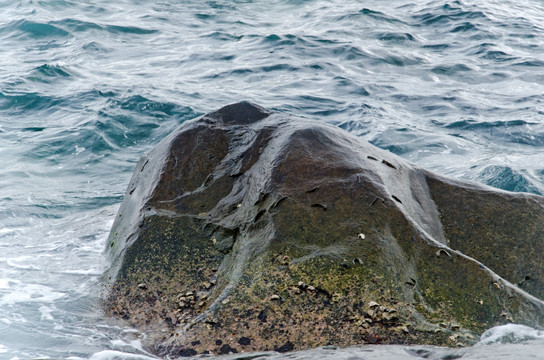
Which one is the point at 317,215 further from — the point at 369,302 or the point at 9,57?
the point at 9,57

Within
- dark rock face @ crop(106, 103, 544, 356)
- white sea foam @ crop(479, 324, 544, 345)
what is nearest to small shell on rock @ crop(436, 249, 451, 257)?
dark rock face @ crop(106, 103, 544, 356)

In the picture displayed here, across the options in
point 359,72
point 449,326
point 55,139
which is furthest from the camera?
point 359,72

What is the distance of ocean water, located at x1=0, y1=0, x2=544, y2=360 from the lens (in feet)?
14.8

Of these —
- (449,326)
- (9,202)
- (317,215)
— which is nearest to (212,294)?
(317,215)

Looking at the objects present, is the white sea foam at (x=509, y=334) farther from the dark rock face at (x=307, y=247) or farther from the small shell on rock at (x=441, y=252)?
the small shell on rock at (x=441, y=252)

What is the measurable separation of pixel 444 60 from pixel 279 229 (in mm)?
11702

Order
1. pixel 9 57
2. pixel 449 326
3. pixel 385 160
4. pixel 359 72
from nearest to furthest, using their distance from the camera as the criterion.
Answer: pixel 449 326 < pixel 385 160 < pixel 359 72 < pixel 9 57

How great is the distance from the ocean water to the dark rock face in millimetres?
297

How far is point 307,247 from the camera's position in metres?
3.74

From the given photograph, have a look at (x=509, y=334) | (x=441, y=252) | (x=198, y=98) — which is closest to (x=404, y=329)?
(x=509, y=334)

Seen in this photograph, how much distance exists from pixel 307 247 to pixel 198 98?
9.10 metres

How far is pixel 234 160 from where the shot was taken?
15.5 ft

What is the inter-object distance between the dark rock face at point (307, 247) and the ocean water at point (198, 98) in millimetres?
297

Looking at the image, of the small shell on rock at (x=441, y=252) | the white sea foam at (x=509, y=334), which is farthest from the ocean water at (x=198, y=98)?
the small shell on rock at (x=441, y=252)
